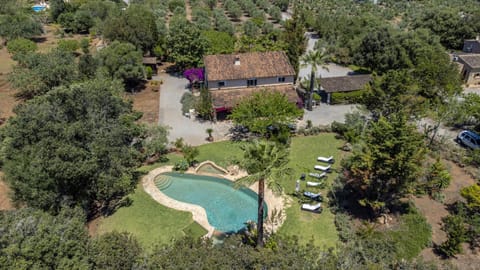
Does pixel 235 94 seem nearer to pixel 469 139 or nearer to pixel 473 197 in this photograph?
pixel 469 139

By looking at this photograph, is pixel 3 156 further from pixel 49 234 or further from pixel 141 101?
pixel 141 101

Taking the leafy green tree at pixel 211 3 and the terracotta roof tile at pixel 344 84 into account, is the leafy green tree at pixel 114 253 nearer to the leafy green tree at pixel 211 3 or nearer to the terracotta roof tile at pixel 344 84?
the terracotta roof tile at pixel 344 84

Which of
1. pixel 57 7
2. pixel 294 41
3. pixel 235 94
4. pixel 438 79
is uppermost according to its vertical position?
pixel 57 7

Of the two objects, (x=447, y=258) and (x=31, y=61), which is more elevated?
(x=31, y=61)

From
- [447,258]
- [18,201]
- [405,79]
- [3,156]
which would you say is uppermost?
[405,79]

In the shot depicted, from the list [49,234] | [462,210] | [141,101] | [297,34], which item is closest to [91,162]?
[49,234]

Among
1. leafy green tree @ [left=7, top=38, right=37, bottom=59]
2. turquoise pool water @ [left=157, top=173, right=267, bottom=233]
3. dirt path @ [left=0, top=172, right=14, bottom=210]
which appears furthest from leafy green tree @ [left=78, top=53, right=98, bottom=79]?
turquoise pool water @ [left=157, top=173, right=267, bottom=233]

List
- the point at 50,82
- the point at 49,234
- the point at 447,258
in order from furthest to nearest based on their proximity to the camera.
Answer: the point at 50,82
the point at 447,258
the point at 49,234

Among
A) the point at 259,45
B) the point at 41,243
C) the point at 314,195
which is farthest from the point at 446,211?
the point at 259,45
